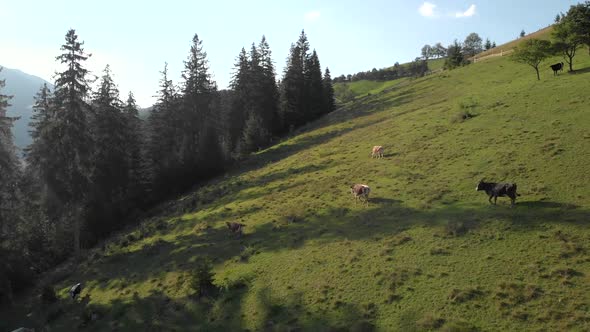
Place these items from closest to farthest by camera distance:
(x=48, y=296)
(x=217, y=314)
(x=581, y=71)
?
(x=217, y=314)
(x=48, y=296)
(x=581, y=71)

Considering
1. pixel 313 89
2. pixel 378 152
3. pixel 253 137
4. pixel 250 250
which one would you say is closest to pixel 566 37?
pixel 378 152

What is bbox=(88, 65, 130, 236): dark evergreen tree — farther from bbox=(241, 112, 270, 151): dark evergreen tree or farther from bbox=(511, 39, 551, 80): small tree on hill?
bbox=(511, 39, 551, 80): small tree on hill

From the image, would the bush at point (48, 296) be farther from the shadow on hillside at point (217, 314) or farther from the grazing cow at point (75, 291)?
the shadow on hillside at point (217, 314)

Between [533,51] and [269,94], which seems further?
[269,94]

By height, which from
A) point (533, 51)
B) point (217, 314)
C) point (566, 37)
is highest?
point (566, 37)

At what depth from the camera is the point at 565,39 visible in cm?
4488

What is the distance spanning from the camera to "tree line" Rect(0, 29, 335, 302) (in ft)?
109

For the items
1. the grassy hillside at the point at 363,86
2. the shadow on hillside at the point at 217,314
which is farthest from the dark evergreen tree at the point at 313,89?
the grassy hillside at the point at 363,86

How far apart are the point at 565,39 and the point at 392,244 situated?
131ft

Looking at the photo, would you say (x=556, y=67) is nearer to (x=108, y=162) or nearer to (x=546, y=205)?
(x=546, y=205)

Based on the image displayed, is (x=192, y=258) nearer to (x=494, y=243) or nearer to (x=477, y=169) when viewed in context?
(x=494, y=243)

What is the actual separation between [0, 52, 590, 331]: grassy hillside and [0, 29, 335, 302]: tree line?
706 cm

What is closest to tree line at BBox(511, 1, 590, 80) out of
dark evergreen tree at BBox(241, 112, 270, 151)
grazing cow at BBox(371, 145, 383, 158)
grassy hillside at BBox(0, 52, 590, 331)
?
grassy hillside at BBox(0, 52, 590, 331)

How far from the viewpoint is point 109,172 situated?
4781 cm
